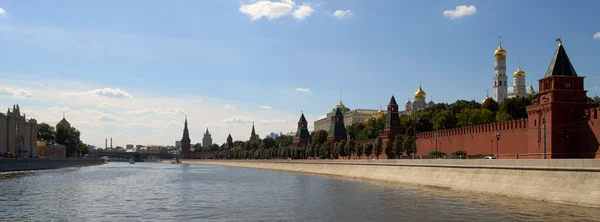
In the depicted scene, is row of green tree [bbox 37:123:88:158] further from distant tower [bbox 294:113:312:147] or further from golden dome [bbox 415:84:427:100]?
golden dome [bbox 415:84:427:100]

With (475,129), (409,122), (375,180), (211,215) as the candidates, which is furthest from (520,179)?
(409,122)

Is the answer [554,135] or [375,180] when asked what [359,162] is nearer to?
[375,180]

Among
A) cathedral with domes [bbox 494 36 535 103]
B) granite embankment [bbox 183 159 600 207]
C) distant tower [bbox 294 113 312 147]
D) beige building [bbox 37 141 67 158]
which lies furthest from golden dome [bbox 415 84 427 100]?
granite embankment [bbox 183 159 600 207]

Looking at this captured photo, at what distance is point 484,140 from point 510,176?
26239 mm

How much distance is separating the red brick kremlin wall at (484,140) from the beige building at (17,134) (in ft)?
179

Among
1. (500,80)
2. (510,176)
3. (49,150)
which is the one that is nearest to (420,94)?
(500,80)

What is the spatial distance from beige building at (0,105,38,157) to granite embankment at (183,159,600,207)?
2030 inches

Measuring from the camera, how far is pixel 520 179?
3416 cm

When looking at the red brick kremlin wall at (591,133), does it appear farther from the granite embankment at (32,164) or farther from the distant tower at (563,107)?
the granite embankment at (32,164)

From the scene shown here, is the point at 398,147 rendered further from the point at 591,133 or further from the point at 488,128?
Result: the point at 591,133

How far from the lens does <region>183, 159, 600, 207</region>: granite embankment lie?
95.6ft

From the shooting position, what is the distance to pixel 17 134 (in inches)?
3519

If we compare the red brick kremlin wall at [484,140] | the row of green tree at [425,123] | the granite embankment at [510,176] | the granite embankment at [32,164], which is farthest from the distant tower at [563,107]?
the granite embankment at [32,164]

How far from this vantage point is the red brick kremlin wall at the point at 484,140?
174 ft
